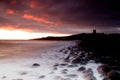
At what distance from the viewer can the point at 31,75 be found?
743 cm

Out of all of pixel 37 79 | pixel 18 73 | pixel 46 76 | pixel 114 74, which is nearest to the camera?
pixel 114 74

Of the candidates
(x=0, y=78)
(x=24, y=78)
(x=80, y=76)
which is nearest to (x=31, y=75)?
(x=24, y=78)

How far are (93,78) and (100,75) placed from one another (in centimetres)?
64

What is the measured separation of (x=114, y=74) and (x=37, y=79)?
277cm

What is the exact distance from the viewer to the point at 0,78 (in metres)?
6.91

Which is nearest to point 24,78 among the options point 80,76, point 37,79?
point 37,79

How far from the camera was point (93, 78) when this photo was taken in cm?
657

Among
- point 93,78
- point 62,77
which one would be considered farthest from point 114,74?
point 62,77

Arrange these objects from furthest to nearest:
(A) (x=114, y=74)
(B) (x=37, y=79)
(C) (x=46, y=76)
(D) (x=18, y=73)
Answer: (D) (x=18, y=73)
(C) (x=46, y=76)
(B) (x=37, y=79)
(A) (x=114, y=74)

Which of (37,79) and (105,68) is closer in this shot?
(37,79)

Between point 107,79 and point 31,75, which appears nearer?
point 107,79

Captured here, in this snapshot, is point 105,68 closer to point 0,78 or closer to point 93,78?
point 93,78

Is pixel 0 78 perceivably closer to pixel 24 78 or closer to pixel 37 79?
pixel 24 78

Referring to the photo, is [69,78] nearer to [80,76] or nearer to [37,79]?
[80,76]
